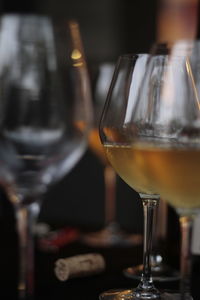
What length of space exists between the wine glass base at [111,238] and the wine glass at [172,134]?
53 centimetres

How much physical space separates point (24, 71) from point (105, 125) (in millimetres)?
152

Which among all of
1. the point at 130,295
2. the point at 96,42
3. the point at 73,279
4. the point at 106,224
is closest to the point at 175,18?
the point at 96,42

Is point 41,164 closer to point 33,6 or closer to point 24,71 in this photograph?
point 24,71

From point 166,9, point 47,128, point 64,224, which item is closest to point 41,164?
point 47,128

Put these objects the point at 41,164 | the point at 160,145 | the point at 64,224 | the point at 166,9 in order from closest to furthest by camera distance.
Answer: the point at 160,145, the point at 41,164, the point at 64,224, the point at 166,9

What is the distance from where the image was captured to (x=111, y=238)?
134 centimetres

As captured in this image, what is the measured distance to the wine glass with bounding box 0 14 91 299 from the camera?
825mm

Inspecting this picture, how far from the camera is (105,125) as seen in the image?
77 centimetres

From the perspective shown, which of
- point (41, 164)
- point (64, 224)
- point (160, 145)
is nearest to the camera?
point (160, 145)

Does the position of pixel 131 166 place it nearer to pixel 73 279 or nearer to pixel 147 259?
pixel 147 259

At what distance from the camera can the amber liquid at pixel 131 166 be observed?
724mm

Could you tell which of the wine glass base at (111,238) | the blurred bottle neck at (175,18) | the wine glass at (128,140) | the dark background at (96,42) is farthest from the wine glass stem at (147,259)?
the blurred bottle neck at (175,18)

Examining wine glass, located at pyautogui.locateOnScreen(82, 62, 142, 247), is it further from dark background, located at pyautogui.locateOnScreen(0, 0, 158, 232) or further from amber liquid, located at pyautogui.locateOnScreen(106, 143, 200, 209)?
dark background, located at pyautogui.locateOnScreen(0, 0, 158, 232)

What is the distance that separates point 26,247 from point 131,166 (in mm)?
185
